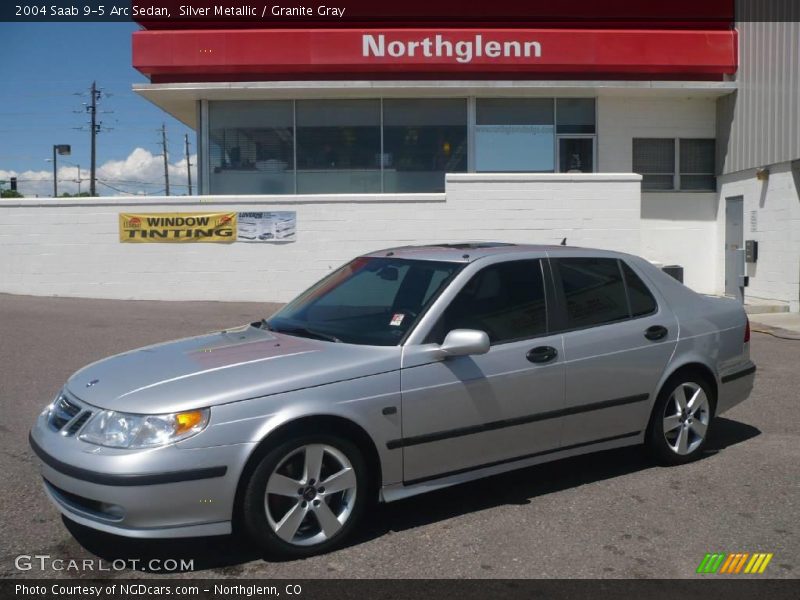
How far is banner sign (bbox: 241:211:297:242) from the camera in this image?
1684cm

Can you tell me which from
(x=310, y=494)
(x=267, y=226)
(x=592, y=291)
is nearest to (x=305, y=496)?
(x=310, y=494)

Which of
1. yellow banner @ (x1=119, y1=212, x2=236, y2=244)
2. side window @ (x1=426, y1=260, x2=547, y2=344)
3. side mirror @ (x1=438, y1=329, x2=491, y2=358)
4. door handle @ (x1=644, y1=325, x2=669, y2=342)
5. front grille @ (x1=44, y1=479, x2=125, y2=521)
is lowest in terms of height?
front grille @ (x1=44, y1=479, x2=125, y2=521)

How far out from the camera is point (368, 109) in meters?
19.3

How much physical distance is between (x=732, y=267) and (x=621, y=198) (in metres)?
3.17

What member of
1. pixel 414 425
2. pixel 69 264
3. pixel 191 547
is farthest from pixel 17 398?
pixel 69 264

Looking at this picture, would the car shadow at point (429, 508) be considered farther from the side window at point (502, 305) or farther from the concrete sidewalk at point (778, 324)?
the concrete sidewalk at point (778, 324)

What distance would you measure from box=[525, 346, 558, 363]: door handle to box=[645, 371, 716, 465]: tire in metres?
1.09

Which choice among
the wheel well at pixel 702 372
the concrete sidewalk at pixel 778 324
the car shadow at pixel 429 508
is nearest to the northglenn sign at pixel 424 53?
the concrete sidewalk at pixel 778 324

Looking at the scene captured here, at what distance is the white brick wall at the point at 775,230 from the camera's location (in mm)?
16234

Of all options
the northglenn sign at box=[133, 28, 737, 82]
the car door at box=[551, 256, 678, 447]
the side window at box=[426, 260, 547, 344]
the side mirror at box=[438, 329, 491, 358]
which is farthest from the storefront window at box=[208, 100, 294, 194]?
the side mirror at box=[438, 329, 491, 358]

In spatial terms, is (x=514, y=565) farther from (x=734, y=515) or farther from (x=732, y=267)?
(x=732, y=267)

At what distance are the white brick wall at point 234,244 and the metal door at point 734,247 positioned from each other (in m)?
3.69

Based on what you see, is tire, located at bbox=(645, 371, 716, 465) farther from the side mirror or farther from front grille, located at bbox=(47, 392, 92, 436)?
front grille, located at bbox=(47, 392, 92, 436)

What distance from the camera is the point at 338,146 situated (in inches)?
764
